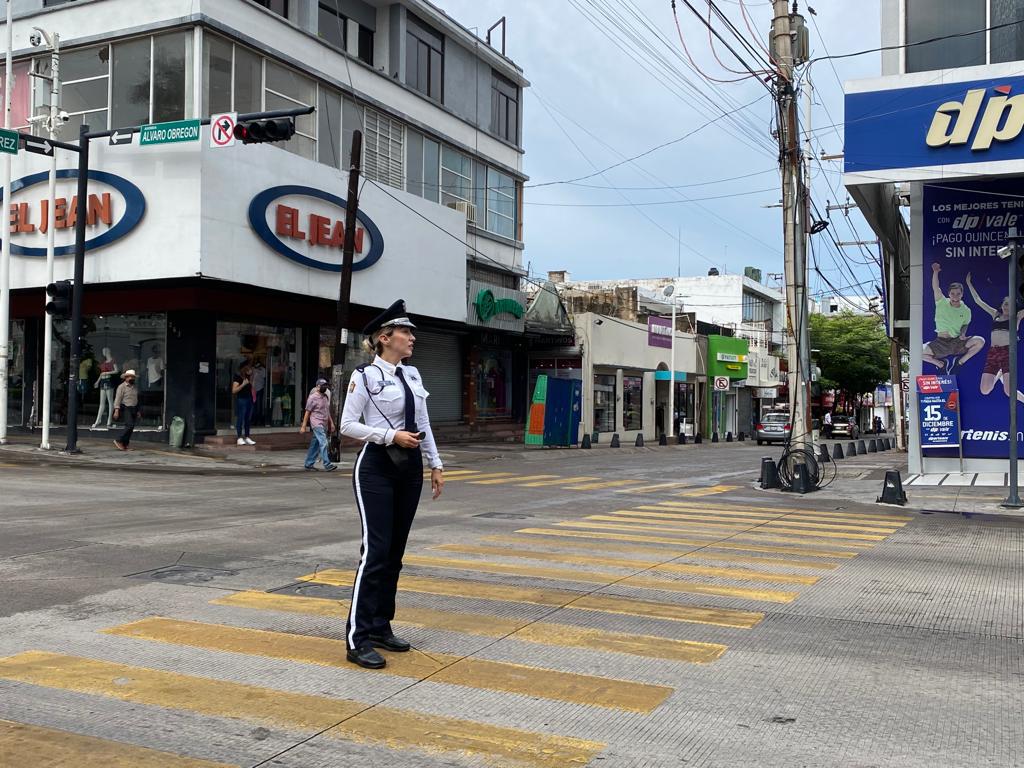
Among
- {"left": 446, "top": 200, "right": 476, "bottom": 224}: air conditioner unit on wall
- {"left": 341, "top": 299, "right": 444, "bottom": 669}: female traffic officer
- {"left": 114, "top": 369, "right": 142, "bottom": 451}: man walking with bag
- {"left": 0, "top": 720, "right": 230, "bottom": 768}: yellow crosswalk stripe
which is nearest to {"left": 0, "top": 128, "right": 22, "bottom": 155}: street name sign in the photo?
{"left": 114, "top": 369, "right": 142, "bottom": 451}: man walking with bag

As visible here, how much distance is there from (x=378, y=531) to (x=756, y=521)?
8.38m

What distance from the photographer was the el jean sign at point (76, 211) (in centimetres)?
2128

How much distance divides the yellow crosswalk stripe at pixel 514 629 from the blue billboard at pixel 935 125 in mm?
14783

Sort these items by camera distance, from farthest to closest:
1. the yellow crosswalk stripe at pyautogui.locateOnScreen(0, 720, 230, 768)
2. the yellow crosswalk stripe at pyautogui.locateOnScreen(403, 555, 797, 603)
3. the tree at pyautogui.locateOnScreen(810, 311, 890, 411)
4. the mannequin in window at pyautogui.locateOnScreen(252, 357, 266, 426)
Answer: the tree at pyautogui.locateOnScreen(810, 311, 890, 411) < the mannequin in window at pyautogui.locateOnScreen(252, 357, 266, 426) < the yellow crosswalk stripe at pyautogui.locateOnScreen(403, 555, 797, 603) < the yellow crosswalk stripe at pyautogui.locateOnScreen(0, 720, 230, 768)

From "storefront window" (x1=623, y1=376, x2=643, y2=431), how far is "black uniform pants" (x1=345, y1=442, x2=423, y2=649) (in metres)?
39.7

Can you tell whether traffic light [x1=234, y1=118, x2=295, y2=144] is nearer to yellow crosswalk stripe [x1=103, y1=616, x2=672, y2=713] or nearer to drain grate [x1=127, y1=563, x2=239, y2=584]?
drain grate [x1=127, y1=563, x2=239, y2=584]

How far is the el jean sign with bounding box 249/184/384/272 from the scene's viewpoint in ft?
74.1

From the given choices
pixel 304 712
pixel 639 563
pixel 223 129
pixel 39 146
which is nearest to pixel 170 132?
pixel 223 129

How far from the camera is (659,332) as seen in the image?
47125 millimetres

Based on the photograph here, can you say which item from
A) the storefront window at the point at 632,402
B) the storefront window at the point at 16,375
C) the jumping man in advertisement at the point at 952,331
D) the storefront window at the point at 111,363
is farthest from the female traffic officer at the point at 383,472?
the storefront window at the point at 632,402

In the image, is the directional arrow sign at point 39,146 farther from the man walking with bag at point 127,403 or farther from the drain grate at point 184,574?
the drain grate at point 184,574

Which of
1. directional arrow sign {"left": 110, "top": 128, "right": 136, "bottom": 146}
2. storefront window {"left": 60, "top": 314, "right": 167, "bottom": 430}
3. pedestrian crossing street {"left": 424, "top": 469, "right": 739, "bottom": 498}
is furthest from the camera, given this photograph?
storefront window {"left": 60, "top": 314, "right": 167, "bottom": 430}

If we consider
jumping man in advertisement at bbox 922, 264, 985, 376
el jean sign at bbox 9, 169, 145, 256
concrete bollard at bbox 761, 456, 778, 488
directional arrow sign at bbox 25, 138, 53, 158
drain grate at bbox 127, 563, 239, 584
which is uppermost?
directional arrow sign at bbox 25, 138, 53, 158

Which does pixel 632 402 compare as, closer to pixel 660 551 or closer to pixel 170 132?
pixel 170 132
